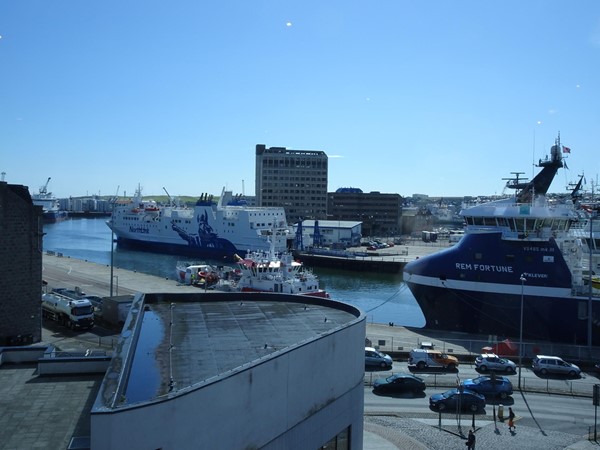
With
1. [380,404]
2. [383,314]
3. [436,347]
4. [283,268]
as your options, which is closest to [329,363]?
[380,404]

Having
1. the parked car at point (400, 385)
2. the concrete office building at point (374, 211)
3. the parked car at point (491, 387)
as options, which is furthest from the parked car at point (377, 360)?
the concrete office building at point (374, 211)

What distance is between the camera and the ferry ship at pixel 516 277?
20.3 m

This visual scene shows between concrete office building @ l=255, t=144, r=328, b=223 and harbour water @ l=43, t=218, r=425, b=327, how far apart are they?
34.6 m

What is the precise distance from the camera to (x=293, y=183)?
10494 cm

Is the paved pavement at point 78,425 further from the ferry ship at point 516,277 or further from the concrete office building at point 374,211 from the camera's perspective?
the concrete office building at point 374,211

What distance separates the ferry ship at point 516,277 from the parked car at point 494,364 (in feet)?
12.6

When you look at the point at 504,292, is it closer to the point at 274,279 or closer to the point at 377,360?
the point at 377,360

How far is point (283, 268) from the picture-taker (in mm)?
26969

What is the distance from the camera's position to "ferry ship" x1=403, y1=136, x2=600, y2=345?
66.5ft

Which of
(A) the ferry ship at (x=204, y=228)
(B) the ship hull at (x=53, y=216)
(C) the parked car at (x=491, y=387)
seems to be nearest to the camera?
(C) the parked car at (x=491, y=387)

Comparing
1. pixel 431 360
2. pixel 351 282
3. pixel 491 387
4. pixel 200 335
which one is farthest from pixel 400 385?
pixel 351 282

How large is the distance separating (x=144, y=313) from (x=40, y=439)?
13.8 ft

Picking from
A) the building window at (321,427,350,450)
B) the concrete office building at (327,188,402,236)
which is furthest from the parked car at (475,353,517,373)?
the concrete office building at (327,188,402,236)

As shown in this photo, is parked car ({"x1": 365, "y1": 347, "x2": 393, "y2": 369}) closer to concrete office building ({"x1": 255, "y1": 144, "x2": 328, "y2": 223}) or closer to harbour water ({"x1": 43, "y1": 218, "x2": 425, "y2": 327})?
harbour water ({"x1": 43, "y1": 218, "x2": 425, "y2": 327})
